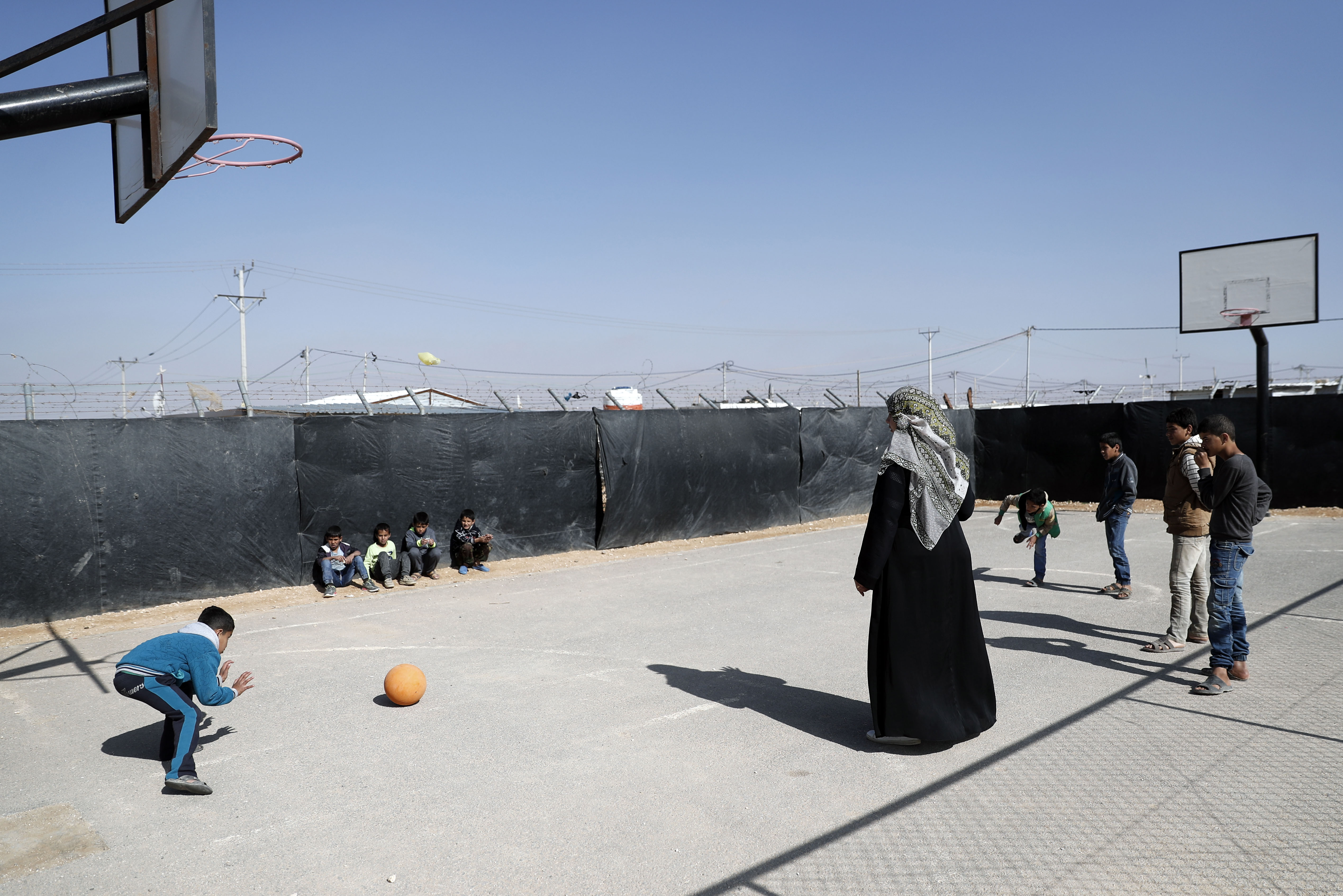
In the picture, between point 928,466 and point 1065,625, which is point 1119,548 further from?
point 928,466

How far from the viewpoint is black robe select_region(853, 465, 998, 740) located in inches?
203

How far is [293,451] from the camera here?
11.3 m

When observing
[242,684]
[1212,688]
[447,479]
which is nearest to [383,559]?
[447,479]

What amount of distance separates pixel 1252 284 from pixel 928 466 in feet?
50.7

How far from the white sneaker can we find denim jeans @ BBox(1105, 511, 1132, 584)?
569cm

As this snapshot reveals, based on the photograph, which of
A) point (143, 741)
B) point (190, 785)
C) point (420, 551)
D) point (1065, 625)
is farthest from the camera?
point (420, 551)

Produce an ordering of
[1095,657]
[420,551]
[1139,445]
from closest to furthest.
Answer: [1095,657] < [420,551] < [1139,445]

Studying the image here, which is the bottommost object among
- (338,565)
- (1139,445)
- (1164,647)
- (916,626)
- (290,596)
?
(290,596)

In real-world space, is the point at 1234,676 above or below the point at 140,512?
below

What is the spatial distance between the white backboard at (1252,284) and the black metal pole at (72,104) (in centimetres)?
1844

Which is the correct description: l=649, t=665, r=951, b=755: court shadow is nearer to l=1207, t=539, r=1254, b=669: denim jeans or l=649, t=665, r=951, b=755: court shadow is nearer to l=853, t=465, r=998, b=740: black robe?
l=853, t=465, r=998, b=740: black robe

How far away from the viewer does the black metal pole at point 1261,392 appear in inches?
637

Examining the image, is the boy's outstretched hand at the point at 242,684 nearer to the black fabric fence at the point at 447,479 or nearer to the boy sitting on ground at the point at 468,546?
the black fabric fence at the point at 447,479

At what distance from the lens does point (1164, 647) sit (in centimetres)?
734
